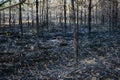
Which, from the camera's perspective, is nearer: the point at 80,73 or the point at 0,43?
the point at 80,73

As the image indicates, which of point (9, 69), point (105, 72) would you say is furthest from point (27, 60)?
point (105, 72)

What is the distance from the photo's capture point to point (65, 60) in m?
18.8

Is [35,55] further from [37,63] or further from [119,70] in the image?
[119,70]

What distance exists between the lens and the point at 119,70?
1479 centimetres

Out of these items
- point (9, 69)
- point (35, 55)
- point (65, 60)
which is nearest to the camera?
point (9, 69)

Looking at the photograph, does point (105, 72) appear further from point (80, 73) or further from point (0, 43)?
point (0, 43)

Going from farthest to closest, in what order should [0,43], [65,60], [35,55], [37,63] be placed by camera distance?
[0,43], [35,55], [65,60], [37,63]

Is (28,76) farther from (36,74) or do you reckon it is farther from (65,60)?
(65,60)

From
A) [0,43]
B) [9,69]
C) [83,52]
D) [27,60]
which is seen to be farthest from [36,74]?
[0,43]

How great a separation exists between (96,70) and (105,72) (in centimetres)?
54

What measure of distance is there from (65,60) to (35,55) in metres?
2.87

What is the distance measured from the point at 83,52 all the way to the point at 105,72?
26.2 feet

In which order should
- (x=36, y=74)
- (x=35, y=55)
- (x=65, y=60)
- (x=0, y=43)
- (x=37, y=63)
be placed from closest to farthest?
(x=36, y=74) < (x=37, y=63) < (x=65, y=60) < (x=35, y=55) < (x=0, y=43)

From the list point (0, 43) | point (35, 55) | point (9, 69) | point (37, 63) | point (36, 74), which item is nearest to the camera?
point (36, 74)
